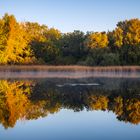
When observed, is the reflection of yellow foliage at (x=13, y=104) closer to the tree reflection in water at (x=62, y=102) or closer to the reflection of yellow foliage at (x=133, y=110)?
the tree reflection in water at (x=62, y=102)

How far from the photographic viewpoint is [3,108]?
17.3m

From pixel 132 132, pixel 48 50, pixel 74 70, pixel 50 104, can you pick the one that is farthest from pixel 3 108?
pixel 48 50

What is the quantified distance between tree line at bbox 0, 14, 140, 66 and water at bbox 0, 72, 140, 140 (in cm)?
2699

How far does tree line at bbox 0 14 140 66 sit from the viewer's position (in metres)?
50.5

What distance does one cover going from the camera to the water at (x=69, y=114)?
12.4 m

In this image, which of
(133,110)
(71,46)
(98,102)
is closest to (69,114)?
(133,110)

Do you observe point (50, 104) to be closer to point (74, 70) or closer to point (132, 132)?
point (132, 132)

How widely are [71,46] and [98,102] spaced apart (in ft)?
152

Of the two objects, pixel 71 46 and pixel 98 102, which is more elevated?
pixel 71 46

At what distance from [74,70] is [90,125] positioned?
27435mm

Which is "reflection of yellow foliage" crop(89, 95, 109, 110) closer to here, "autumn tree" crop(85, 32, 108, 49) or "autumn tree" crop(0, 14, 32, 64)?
"autumn tree" crop(0, 14, 32, 64)

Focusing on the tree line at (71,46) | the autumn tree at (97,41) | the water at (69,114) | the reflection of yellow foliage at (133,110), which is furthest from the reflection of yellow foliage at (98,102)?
the autumn tree at (97,41)

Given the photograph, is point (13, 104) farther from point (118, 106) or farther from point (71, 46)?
point (71, 46)

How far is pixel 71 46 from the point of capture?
6562cm
